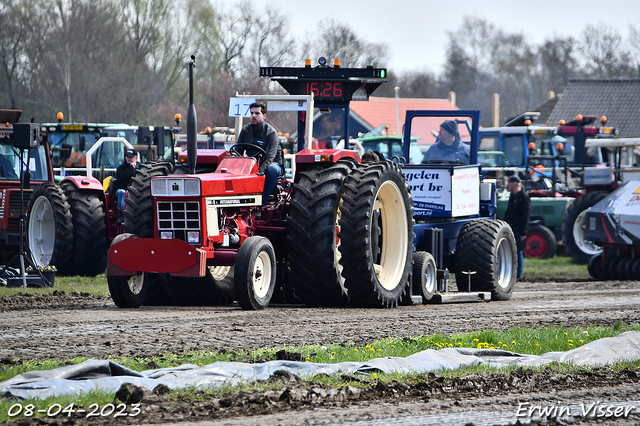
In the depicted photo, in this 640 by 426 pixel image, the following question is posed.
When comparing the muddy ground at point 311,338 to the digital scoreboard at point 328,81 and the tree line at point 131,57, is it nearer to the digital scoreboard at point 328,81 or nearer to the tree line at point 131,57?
the digital scoreboard at point 328,81

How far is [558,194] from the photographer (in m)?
20.8

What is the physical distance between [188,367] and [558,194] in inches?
666

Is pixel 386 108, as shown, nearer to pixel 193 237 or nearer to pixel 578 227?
pixel 578 227

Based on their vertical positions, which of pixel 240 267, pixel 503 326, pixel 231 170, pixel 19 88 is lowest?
pixel 503 326

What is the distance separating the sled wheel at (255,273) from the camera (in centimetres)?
838

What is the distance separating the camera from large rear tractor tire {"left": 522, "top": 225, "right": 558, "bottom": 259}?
1945 centimetres

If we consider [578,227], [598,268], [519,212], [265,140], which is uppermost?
[265,140]

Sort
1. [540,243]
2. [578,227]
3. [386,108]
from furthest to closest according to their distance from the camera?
[386,108] → [540,243] → [578,227]

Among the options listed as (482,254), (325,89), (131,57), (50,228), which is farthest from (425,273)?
(131,57)

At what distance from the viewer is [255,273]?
870 centimetres

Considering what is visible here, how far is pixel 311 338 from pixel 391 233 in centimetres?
353

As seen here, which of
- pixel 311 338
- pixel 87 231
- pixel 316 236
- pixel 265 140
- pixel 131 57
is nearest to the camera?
pixel 311 338

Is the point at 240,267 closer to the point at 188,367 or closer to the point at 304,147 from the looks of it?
the point at 304,147

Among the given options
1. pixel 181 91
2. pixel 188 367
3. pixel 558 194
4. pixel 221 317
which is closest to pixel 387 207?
pixel 221 317
